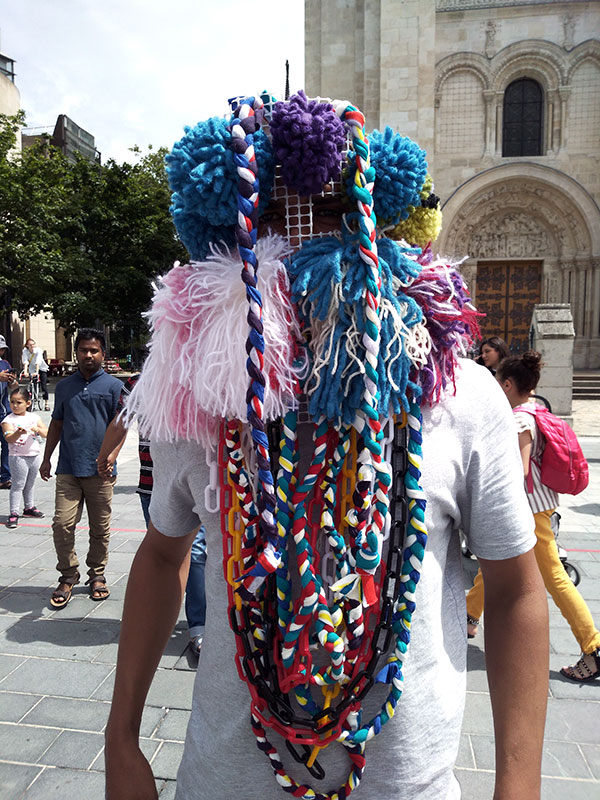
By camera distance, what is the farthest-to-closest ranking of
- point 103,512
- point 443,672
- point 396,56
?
point 396,56 < point 103,512 < point 443,672

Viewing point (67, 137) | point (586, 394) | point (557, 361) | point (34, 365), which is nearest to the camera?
point (557, 361)

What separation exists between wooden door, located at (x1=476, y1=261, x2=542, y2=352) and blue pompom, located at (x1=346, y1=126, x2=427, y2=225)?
56.7 ft

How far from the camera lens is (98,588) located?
4.39 metres

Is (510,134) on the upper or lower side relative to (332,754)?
upper

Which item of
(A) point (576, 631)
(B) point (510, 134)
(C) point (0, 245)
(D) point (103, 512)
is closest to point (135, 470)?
(D) point (103, 512)

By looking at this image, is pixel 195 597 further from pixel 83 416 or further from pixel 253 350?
pixel 253 350

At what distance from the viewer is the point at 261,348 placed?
97 centimetres

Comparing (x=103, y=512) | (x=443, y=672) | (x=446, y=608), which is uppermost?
(x=446, y=608)

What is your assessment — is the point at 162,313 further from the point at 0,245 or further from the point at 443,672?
the point at 0,245

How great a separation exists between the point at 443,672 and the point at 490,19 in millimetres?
19524

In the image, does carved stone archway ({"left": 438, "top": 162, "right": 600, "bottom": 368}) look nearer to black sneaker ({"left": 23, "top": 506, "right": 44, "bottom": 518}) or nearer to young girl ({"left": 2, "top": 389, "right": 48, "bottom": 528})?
young girl ({"left": 2, "top": 389, "right": 48, "bottom": 528})

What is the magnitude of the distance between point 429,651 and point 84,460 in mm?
3880

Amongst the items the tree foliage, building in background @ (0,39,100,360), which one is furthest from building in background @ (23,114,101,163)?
the tree foliage

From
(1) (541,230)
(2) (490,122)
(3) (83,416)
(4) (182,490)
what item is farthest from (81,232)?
(4) (182,490)
